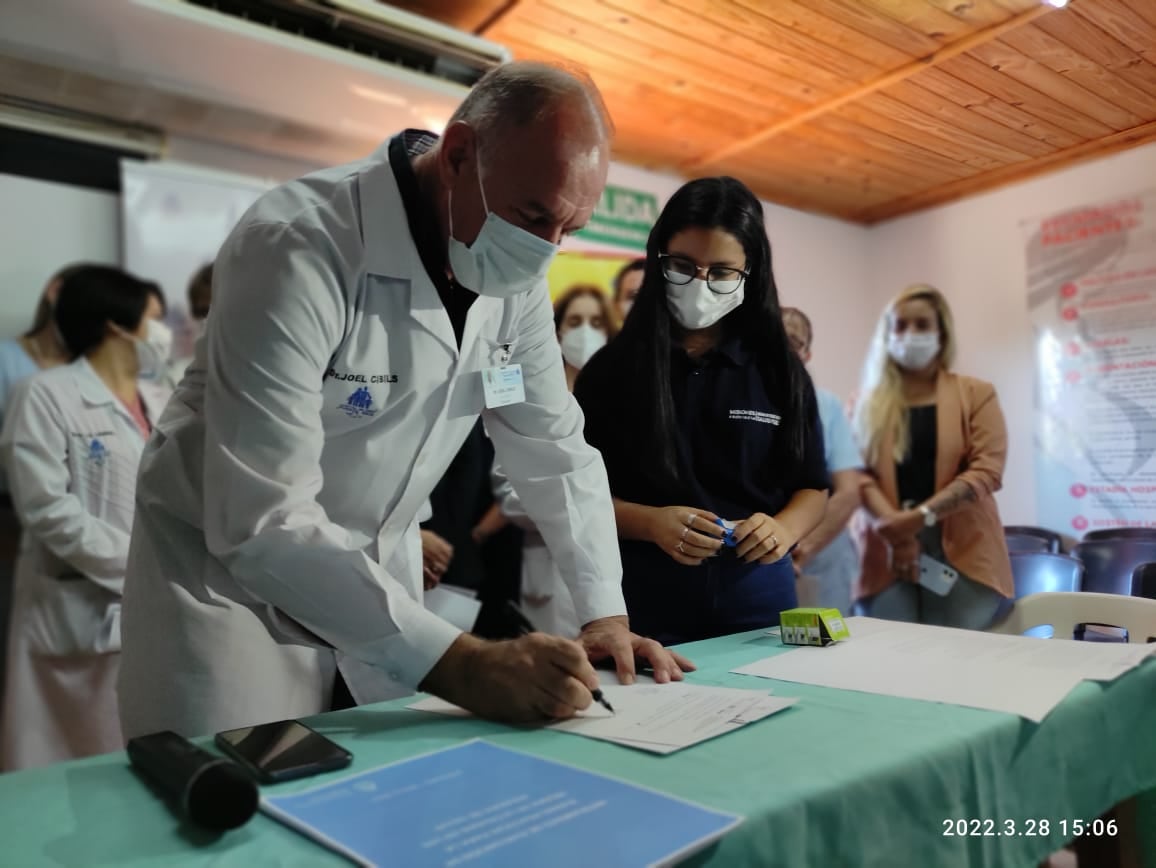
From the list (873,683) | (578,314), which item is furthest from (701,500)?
(578,314)

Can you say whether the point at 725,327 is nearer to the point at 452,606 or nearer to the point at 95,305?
the point at 452,606

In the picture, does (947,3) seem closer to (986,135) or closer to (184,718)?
(986,135)

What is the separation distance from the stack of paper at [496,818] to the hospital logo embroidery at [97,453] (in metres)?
2.24

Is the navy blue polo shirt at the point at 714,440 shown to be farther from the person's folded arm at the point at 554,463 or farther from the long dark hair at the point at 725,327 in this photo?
the person's folded arm at the point at 554,463

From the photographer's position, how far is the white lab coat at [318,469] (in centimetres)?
90

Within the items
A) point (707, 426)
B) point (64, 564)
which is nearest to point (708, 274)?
point (707, 426)

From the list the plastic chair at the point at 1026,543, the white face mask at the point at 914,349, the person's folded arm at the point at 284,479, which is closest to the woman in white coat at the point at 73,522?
the person's folded arm at the point at 284,479

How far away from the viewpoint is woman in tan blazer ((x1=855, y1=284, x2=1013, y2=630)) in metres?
1.51

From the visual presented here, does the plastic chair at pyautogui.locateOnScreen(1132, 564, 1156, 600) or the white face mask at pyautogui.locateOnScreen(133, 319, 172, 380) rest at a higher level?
the white face mask at pyautogui.locateOnScreen(133, 319, 172, 380)

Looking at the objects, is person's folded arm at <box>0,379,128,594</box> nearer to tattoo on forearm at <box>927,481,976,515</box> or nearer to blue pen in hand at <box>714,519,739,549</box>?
blue pen in hand at <box>714,519,739,549</box>

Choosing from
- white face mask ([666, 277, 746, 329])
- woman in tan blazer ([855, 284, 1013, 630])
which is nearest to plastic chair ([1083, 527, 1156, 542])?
woman in tan blazer ([855, 284, 1013, 630])

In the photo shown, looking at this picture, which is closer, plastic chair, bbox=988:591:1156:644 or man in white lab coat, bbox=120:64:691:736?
man in white lab coat, bbox=120:64:691:736

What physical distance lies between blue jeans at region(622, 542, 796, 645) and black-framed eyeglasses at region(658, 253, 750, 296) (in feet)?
1.47

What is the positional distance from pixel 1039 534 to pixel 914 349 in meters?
0.40
